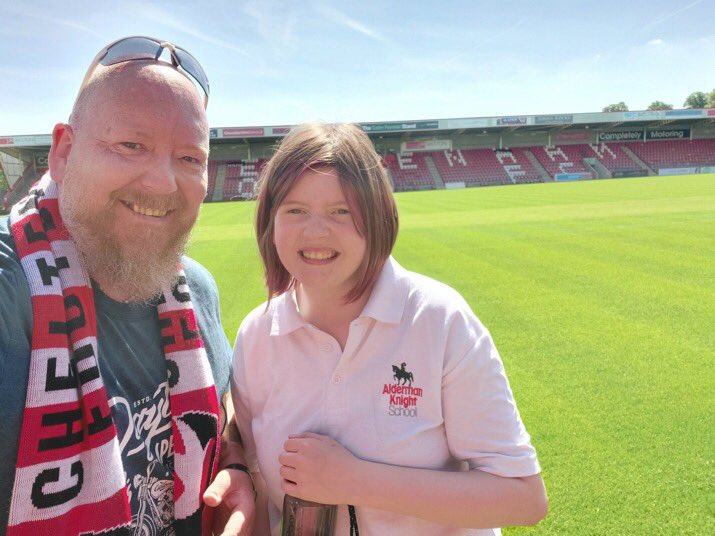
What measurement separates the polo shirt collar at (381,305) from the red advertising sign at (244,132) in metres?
51.0

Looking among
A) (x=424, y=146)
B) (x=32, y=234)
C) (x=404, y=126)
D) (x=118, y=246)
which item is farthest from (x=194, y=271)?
(x=424, y=146)

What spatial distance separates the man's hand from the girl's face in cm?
69

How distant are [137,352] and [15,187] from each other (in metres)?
59.8

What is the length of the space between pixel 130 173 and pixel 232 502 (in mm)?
1086

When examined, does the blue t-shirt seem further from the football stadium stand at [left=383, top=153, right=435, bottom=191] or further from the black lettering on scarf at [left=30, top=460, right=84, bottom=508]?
the football stadium stand at [left=383, top=153, right=435, bottom=191]

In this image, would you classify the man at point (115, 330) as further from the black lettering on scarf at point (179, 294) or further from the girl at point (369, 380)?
the girl at point (369, 380)

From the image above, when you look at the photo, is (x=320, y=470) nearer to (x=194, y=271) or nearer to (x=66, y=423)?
(x=66, y=423)

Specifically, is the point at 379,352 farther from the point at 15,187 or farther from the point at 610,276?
the point at 15,187

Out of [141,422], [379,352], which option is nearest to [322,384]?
[379,352]

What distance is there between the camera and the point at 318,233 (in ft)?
4.95

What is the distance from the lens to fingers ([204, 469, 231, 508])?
1.54 meters

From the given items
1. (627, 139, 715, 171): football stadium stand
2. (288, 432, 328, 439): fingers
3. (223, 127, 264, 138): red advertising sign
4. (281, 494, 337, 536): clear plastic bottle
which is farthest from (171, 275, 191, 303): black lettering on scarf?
(627, 139, 715, 171): football stadium stand

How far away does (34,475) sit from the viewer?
126 centimetres

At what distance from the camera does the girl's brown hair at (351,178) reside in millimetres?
1495
